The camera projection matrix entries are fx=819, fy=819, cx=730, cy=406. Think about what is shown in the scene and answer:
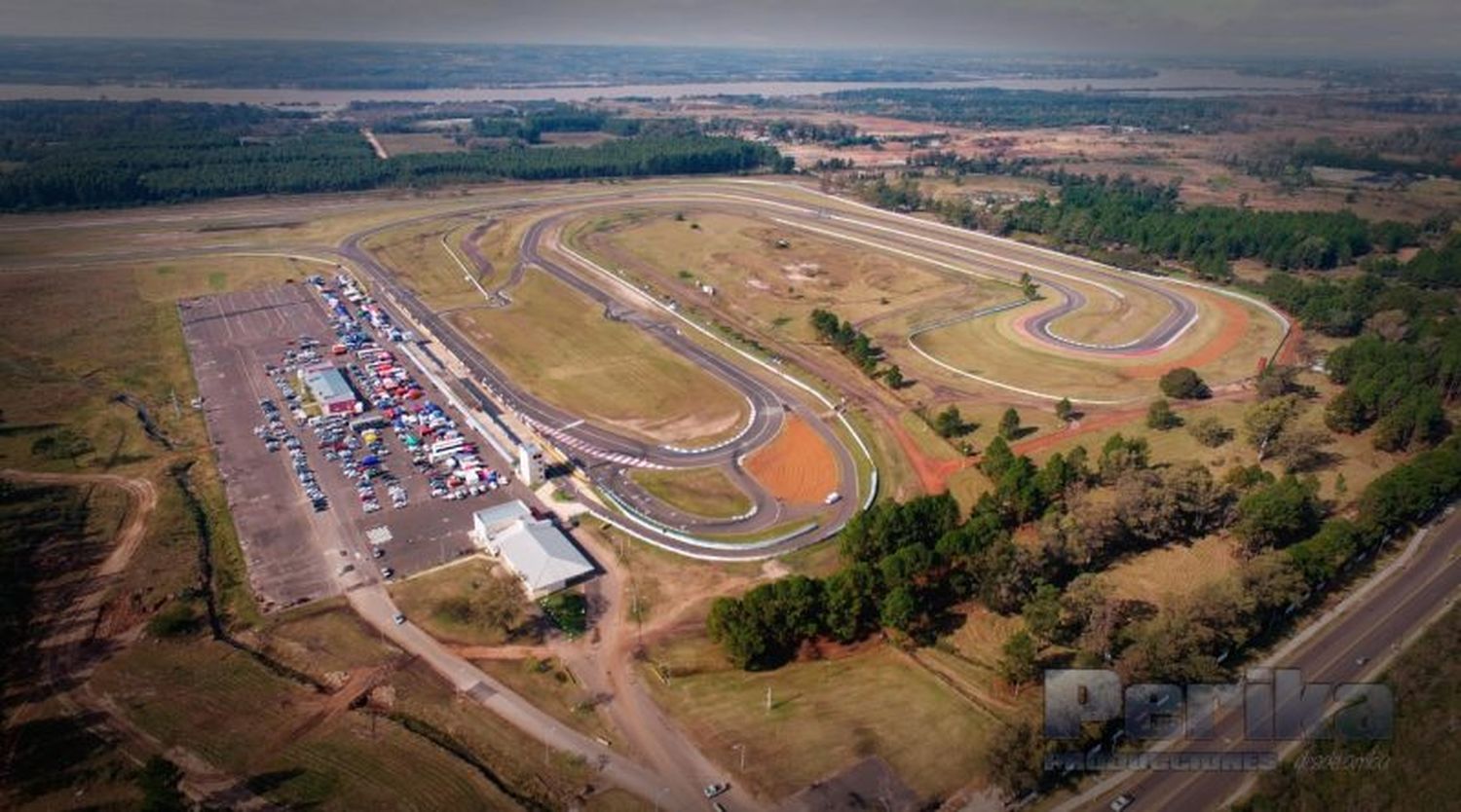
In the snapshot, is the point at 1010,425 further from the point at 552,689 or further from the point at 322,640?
the point at 322,640

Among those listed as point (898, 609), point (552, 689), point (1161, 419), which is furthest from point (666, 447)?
point (1161, 419)

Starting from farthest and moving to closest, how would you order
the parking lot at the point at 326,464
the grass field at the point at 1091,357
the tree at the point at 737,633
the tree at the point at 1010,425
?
1. the grass field at the point at 1091,357
2. the tree at the point at 1010,425
3. the parking lot at the point at 326,464
4. the tree at the point at 737,633

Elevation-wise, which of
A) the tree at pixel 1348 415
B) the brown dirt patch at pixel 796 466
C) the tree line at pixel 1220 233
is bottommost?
the brown dirt patch at pixel 796 466

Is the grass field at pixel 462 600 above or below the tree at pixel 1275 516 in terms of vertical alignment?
below

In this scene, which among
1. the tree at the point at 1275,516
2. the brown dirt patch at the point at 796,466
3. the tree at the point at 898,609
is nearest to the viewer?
the tree at the point at 898,609

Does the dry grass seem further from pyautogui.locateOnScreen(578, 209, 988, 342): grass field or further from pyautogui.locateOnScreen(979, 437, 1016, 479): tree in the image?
pyautogui.locateOnScreen(578, 209, 988, 342): grass field

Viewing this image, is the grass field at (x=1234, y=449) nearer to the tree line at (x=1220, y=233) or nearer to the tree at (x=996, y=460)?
the tree at (x=996, y=460)

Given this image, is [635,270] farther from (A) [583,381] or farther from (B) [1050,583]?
(B) [1050,583]

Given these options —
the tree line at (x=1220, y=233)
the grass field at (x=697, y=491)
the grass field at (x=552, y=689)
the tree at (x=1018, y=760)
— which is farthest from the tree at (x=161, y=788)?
the tree line at (x=1220, y=233)
